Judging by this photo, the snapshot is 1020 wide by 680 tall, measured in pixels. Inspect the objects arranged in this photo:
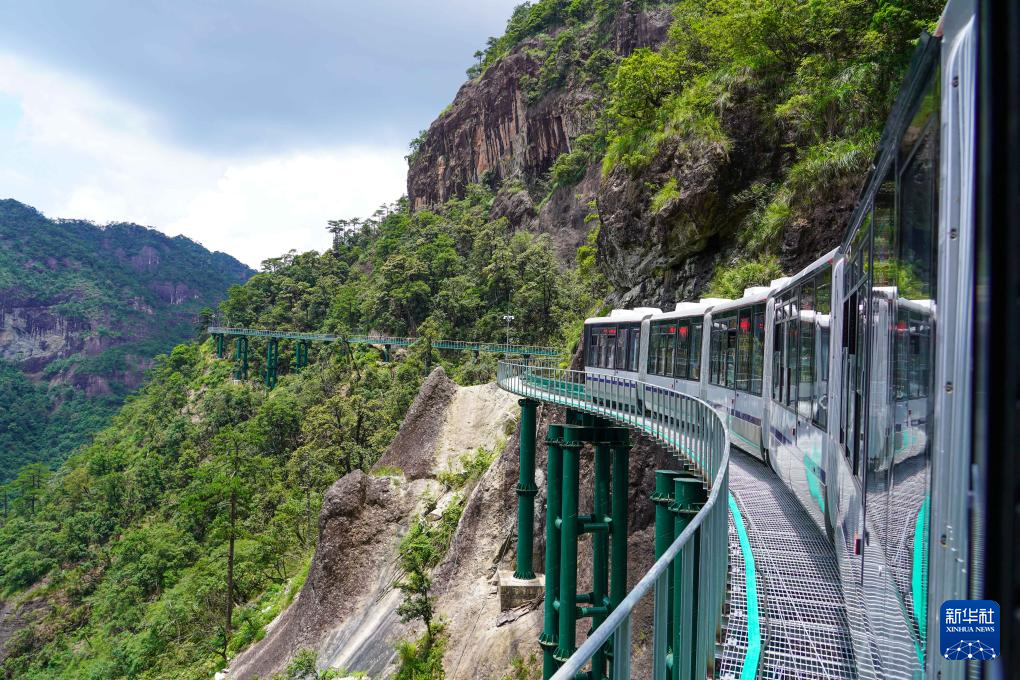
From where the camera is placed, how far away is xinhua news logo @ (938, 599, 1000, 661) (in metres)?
1.68

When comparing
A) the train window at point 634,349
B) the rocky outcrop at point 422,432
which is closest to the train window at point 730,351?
the train window at point 634,349

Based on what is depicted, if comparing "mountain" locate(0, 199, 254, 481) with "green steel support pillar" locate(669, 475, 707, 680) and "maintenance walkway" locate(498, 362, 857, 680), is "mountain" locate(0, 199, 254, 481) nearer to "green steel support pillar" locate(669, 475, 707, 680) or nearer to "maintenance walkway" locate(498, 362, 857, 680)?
"maintenance walkway" locate(498, 362, 857, 680)

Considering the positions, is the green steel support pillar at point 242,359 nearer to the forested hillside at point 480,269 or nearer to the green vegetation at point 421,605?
the forested hillside at point 480,269

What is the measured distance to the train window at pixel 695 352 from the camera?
14.4m

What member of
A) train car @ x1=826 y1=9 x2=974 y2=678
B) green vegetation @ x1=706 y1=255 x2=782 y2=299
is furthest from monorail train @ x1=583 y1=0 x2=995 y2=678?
green vegetation @ x1=706 y1=255 x2=782 y2=299

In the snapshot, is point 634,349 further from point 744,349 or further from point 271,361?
point 271,361

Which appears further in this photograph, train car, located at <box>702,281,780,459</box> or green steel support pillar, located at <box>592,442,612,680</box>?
green steel support pillar, located at <box>592,442,612,680</box>

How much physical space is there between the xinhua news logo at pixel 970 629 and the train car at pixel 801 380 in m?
4.45

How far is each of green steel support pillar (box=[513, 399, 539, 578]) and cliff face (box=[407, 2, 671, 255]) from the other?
37688mm

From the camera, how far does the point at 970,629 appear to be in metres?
1.77

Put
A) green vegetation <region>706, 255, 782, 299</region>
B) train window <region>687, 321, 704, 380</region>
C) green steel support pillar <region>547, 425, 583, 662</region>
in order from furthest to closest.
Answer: green vegetation <region>706, 255, 782, 299</region>, train window <region>687, 321, 704, 380</region>, green steel support pillar <region>547, 425, 583, 662</region>

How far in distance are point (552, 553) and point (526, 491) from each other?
200cm

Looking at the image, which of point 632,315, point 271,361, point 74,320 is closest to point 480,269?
point 271,361

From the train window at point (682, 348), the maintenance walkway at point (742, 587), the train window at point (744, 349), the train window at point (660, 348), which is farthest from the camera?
the train window at point (660, 348)
